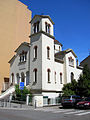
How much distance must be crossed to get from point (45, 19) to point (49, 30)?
2102 mm

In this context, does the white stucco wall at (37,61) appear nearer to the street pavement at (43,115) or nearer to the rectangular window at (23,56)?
the rectangular window at (23,56)

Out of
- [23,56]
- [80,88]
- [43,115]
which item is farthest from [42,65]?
[43,115]

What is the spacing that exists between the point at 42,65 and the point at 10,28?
17824mm

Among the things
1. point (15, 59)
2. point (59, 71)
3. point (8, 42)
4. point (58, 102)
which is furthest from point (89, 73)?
point (8, 42)

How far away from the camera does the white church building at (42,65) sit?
78.1 ft

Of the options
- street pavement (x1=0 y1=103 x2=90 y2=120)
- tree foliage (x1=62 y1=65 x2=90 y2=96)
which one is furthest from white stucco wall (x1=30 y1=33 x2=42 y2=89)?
street pavement (x1=0 y1=103 x2=90 y2=120)

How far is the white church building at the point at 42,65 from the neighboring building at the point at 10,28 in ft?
14.2

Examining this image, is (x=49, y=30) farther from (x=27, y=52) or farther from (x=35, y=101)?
(x=35, y=101)

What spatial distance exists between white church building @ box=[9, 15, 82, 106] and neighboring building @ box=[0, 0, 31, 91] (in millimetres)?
4316

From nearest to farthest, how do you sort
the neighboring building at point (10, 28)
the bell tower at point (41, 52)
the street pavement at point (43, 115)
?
the street pavement at point (43, 115) → the bell tower at point (41, 52) → the neighboring building at point (10, 28)

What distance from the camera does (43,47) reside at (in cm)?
2469

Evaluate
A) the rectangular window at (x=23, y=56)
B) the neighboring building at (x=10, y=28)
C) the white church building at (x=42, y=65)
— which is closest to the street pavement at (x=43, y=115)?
the white church building at (x=42, y=65)

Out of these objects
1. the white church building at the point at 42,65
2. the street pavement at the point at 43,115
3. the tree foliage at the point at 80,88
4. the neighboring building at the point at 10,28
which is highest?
the neighboring building at the point at 10,28

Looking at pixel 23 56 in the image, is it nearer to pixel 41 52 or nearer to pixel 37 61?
pixel 37 61
